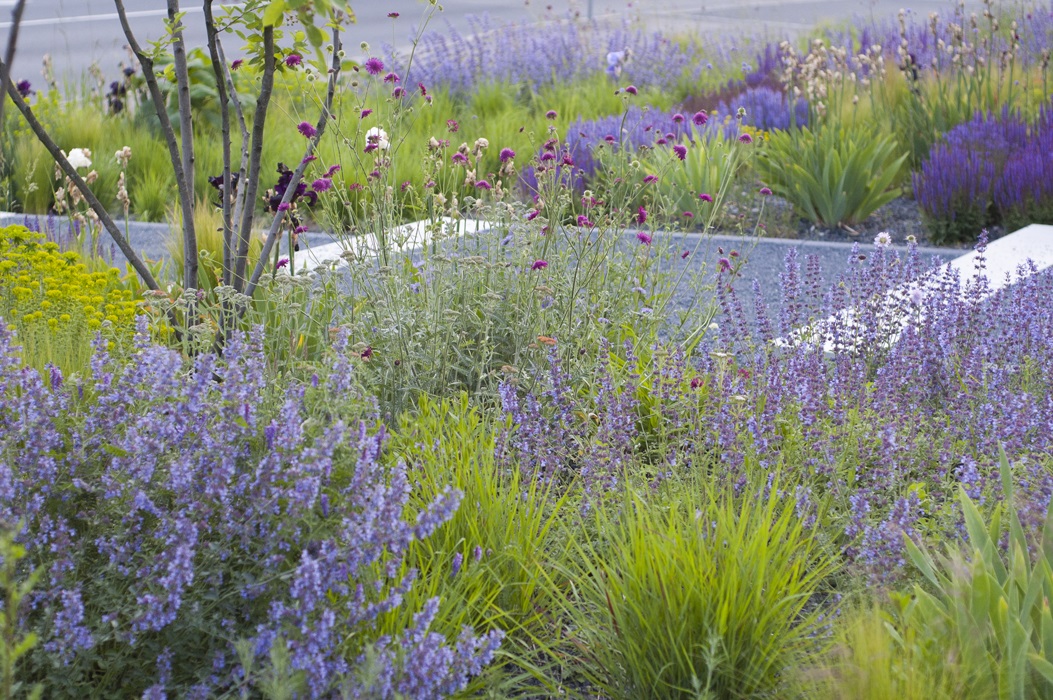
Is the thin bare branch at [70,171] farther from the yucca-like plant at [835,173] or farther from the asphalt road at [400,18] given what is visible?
the asphalt road at [400,18]

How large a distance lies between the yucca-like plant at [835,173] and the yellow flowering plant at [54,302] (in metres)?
4.41

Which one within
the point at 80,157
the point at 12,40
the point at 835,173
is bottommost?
the point at 835,173

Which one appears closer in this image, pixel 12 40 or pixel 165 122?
pixel 12 40

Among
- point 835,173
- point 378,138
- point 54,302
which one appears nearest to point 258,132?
point 378,138

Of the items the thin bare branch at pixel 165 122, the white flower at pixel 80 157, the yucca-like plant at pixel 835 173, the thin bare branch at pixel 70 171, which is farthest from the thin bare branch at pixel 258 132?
the yucca-like plant at pixel 835 173

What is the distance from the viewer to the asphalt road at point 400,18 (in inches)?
600

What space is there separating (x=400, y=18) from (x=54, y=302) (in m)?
16.7

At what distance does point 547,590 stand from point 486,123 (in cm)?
672

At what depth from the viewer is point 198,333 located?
2.99 m

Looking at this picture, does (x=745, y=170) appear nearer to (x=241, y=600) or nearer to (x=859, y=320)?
(x=859, y=320)

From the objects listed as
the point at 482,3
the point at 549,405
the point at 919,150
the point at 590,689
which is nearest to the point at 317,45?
the point at 549,405

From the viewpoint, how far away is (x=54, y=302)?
13.9 ft

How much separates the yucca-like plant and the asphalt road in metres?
6.71

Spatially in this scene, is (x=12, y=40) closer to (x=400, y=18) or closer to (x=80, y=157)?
(x=80, y=157)
